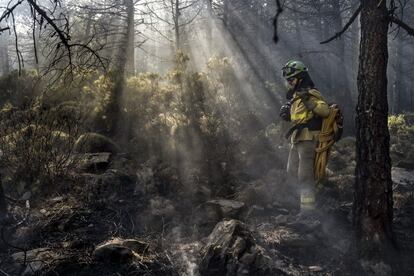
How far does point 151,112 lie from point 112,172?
252cm

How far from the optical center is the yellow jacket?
18.3ft

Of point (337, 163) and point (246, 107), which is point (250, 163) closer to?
point (337, 163)

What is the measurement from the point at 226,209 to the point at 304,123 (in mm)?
1633

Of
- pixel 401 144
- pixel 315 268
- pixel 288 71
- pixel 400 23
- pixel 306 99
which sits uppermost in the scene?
pixel 400 23

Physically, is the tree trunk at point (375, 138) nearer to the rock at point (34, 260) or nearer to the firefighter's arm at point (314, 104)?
the firefighter's arm at point (314, 104)

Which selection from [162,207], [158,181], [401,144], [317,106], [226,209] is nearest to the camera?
[317,106]

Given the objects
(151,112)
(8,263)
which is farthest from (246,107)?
(8,263)

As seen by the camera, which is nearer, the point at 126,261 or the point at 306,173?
the point at 126,261

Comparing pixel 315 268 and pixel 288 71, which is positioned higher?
pixel 288 71

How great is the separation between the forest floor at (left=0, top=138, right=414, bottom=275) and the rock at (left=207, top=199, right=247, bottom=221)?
0.01 meters

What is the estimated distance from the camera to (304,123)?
19.1 feet

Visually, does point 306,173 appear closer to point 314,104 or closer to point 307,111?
point 307,111

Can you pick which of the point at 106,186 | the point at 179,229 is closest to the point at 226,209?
the point at 179,229

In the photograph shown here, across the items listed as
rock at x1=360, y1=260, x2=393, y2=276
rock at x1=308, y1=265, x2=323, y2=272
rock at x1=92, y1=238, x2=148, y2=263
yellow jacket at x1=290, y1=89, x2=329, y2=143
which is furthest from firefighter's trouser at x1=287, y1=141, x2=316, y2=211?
rock at x1=92, y1=238, x2=148, y2=263
